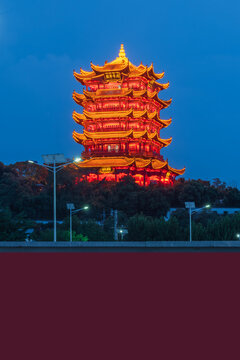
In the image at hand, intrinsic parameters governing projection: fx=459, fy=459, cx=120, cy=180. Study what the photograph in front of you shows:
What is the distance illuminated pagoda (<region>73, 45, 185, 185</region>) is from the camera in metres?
49.4

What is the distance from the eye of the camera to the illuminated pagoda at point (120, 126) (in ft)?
162

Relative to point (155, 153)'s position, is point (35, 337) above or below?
below

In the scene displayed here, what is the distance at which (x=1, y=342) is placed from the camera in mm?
4062

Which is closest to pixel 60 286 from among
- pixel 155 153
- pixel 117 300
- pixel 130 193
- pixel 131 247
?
pixel 117 300

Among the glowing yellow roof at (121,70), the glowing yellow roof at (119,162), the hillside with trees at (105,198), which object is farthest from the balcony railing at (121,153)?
the glowing yellow roof at (121,70)

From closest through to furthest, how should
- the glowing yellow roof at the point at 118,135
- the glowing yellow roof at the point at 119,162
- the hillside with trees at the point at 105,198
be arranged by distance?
the hillside with trees at the point at 105,198
the glowing yellow roof at the point at 119,162
the glowing yellow roof at the point at 118,135

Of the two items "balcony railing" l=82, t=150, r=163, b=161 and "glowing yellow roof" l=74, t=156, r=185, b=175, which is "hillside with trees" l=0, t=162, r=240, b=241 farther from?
"balcony railing" l=82, t=150, r=163, b=161

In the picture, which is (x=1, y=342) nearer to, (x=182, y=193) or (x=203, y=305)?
(x=203, y=305)

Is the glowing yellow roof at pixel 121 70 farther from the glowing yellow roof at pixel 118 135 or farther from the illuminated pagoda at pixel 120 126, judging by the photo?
the glowing yellow roof at pixel 118 135

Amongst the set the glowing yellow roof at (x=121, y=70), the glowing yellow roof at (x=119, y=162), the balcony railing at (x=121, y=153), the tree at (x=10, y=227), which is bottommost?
the tree at (x=10, y=227)

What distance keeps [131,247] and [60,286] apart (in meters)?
12.6

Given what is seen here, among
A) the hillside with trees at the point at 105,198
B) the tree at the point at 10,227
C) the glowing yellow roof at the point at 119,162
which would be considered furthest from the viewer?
the glowing yellow roof at the point at 119,162

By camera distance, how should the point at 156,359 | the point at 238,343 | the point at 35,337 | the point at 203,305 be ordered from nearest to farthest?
the point at 156,359, the point at 238,343, the point at 35,337, the point at 203,305

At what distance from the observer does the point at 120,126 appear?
50531 millimetres
